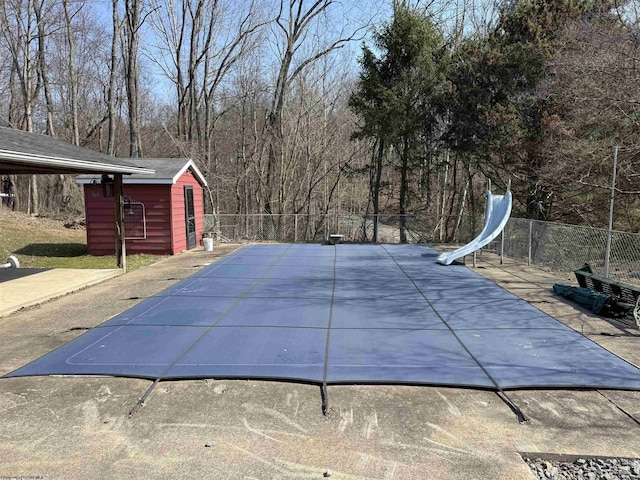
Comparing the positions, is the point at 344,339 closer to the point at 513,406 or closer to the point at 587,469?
the point at 513,406

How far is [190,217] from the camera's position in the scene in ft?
44.1

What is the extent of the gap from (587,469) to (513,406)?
2.46 ft

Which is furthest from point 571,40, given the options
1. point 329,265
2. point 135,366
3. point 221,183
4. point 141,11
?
point 141,11

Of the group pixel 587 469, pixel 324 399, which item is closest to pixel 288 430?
pixel 324 399

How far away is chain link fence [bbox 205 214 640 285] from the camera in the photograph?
343 inches

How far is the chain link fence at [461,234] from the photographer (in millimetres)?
8709

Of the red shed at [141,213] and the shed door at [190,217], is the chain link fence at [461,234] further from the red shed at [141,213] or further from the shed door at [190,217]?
the red shed at [141,213]

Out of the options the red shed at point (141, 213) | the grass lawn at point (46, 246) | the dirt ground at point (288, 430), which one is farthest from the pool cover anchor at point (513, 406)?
the red shed at point (141, 213)

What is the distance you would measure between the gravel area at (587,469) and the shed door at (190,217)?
38.7 ft

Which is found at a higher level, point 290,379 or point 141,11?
point 141,11

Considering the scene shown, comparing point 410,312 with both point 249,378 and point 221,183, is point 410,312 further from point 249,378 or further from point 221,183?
point 221,183

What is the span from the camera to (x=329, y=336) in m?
5.03

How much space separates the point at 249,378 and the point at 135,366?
1176 mm

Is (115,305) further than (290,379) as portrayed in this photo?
Yes
